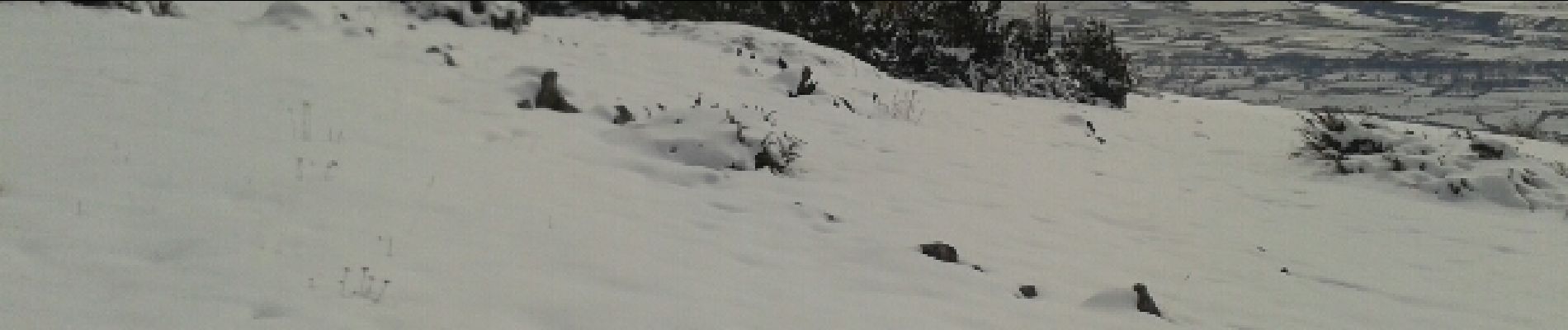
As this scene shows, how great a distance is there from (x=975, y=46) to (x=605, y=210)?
10116 mm

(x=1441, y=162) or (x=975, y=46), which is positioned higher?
(x=975, y=46)

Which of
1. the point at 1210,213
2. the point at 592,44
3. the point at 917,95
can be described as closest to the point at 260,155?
the point at 1210,213

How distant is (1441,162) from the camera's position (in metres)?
8.31

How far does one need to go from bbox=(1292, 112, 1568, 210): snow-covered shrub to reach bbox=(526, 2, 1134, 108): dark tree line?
3.72m

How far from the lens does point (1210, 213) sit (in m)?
6.43

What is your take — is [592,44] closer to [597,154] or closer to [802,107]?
[802,107]

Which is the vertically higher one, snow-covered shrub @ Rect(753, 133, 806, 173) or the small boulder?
snow-covered shrub @ Rect(753, 133, 806, 173)

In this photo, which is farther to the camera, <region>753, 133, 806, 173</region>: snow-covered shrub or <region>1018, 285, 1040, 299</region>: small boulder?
<region>753, 133, 806, 173</region>: snow-covered shrub

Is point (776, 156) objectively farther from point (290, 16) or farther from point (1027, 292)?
point (290, 16)

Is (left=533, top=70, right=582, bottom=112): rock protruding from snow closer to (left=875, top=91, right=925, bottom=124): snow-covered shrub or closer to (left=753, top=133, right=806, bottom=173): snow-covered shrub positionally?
(left=753, top=133, right=806, bottom=173): snow-covered shrub

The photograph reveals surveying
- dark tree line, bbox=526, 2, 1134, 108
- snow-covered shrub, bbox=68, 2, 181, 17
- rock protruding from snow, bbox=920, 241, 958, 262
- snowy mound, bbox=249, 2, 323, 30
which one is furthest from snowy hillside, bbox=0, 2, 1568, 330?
dark tree line, bbox=526, 2, 1134, 108

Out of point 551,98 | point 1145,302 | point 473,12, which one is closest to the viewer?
point 1145,302

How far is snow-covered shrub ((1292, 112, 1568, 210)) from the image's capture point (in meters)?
7.55

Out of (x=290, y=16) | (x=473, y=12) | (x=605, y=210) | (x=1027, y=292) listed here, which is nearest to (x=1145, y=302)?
(x=1027, y=292)
